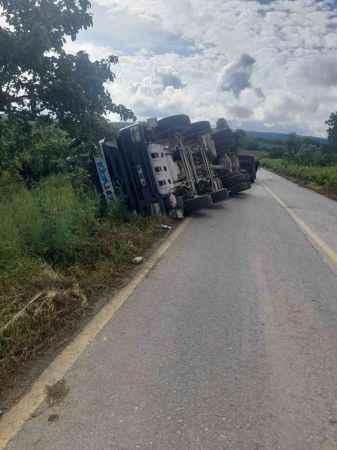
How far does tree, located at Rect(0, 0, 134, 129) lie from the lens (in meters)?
5.00

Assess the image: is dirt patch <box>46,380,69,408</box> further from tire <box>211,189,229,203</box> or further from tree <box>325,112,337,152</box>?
tree <box>325,112,337,152</box>

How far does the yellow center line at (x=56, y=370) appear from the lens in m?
2.40

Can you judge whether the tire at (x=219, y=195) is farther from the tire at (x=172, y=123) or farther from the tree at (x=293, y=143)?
the tree at (x=293, y=143)

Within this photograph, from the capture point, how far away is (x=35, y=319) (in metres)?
3.71

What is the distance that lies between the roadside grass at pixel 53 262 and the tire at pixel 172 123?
288 cm

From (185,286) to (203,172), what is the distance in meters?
8.18

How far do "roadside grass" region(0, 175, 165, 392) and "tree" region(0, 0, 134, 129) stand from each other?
1.68 metres

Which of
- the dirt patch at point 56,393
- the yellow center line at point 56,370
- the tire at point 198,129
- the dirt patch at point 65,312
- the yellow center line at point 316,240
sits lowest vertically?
the yellow center line at point 316,240

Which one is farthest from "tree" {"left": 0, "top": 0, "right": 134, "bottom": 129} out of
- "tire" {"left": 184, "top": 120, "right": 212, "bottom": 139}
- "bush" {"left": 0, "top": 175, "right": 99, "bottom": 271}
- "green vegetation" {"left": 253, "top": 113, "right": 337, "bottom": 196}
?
"green vegetation" {"left": 253, "top": 113, "right": 337, "bottom": 196}

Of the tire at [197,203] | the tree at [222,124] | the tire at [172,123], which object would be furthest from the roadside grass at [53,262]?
the tree at [222,124]

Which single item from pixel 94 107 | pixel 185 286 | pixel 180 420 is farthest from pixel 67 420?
pixel 94 107

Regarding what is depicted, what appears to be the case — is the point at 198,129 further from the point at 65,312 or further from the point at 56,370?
the point at 56,370

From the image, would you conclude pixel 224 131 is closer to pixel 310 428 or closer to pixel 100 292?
pixel 100 292

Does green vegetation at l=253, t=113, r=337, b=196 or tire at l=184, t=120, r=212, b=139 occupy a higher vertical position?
tire at l=184, t=120, r=212, b=139
